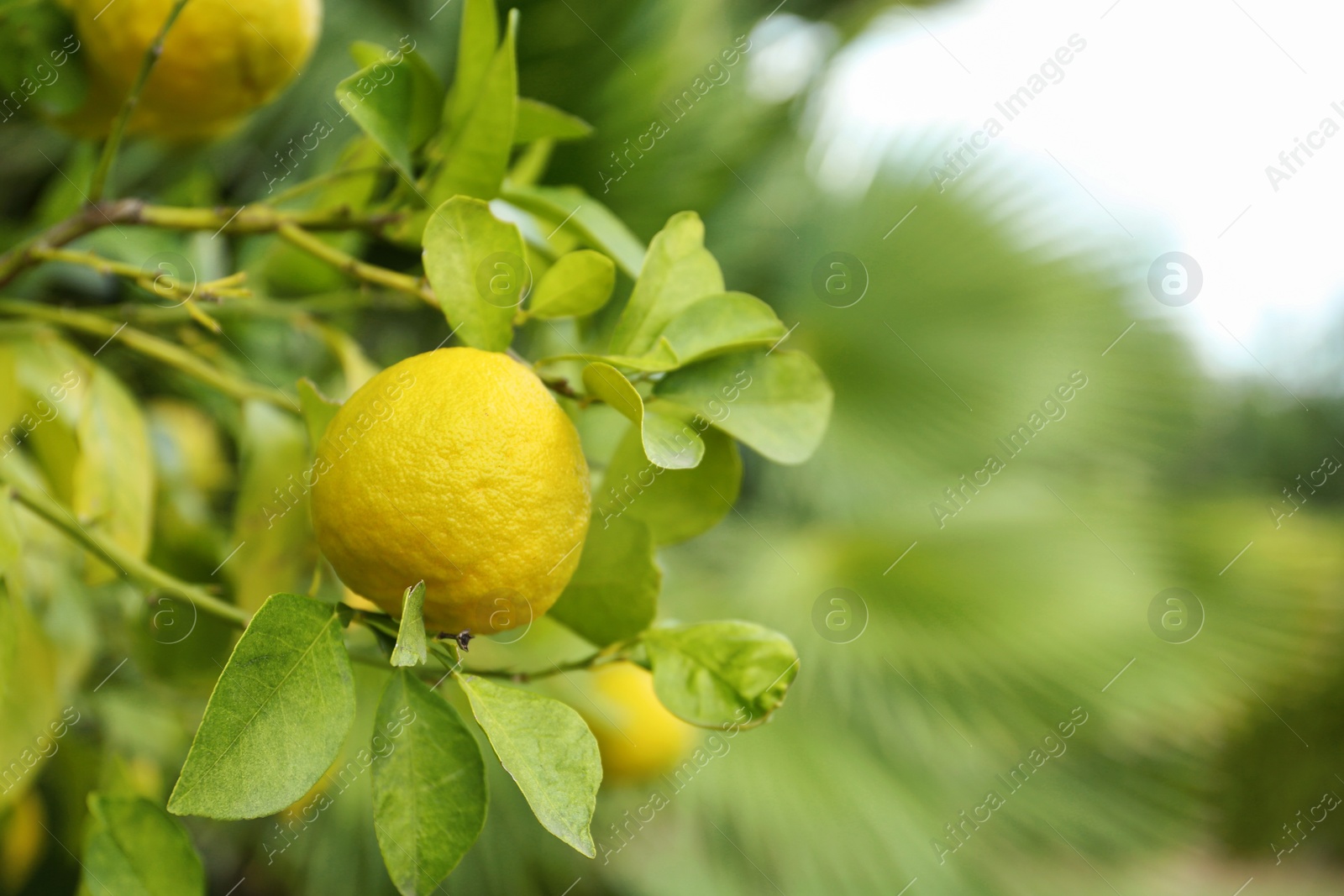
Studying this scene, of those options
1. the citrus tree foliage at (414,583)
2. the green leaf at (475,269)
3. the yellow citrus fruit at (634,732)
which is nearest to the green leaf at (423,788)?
the citrus tree foliage at (414,583)

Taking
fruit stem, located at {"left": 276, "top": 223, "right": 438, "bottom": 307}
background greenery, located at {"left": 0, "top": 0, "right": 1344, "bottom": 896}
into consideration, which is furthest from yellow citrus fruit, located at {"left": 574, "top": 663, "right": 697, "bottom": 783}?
fruit stem, located at {"left": 276, "top": 223, "right": 438, "bottom": 307}

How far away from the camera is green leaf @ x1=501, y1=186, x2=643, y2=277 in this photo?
0.32 m

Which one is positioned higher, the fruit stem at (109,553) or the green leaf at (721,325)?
the green leaf at (721,325)

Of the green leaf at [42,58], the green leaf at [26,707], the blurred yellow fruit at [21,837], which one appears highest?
the green leaf at [42,58]

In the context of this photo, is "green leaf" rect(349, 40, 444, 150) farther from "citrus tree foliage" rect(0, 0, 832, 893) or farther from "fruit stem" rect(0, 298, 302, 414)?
"fruit stem" rect(0, 298, 302, 414)

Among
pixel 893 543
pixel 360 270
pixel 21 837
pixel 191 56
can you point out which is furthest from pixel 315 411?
pixel 893 543

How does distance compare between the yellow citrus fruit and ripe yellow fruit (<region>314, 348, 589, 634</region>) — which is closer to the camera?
ripe yellow fruit (<region>314, 348, 589, 634</region>)

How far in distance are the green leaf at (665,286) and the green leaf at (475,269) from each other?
0.03 meters

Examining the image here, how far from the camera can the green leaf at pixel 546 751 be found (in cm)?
20

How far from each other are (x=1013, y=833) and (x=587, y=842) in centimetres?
143

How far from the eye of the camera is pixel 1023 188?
1.55 metres

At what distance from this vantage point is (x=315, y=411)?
28 centimetres

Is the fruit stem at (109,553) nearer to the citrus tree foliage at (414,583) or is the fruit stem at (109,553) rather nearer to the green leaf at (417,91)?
the citrus tree foliage at (414,583)

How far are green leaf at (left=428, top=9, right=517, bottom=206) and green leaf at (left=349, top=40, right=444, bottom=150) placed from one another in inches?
0.8
